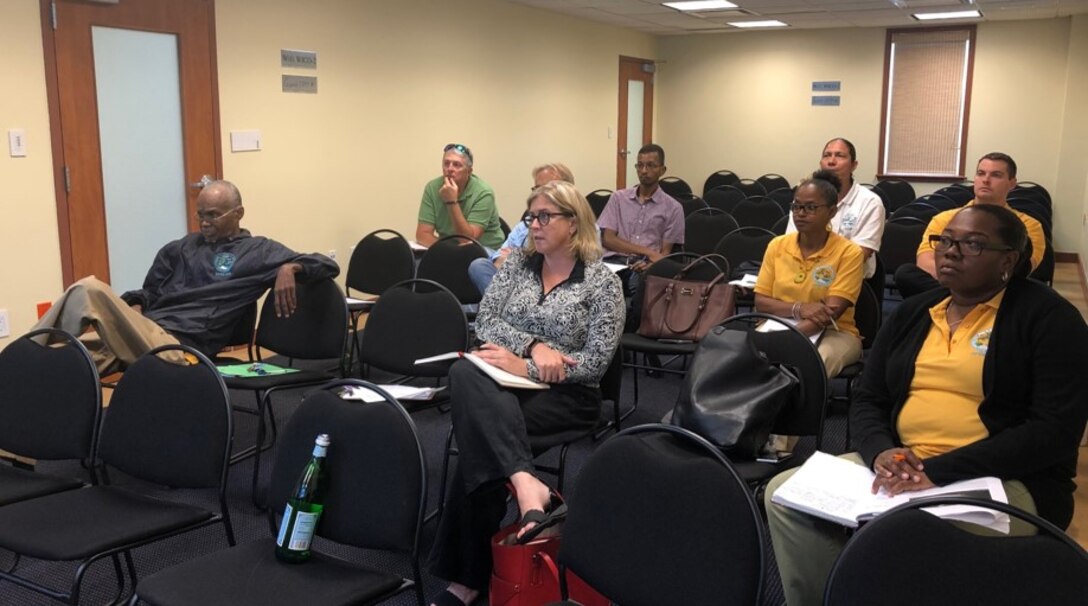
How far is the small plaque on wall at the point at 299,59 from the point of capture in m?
6.21

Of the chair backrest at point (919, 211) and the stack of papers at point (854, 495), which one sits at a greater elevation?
the chair backrest at point (919, 211)

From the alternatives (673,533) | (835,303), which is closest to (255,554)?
(673,533)

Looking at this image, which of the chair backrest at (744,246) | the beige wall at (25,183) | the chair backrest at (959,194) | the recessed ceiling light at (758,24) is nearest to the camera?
the beige wall at (25,183)

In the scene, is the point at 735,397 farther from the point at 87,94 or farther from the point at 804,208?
the point at 87,94

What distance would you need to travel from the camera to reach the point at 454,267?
513cm

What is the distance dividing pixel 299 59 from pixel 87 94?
161 cm

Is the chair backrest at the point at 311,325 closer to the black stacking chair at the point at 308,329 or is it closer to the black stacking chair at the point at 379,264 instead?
the black stacking chair at the point at 308,329

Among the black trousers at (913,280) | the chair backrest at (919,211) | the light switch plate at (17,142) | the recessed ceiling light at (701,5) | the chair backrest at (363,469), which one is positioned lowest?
the chair backrest at (363,469)

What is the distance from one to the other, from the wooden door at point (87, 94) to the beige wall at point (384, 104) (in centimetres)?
24

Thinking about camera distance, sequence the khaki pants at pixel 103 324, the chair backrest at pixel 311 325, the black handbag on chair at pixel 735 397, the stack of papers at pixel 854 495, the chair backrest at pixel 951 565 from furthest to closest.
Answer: the chair backrest at pixel 311 325 → the khaki pants at pixel 103 324 → the black handbag on chair at pixel 735 397 → the stack of papers at pixel 854 495 → the chair backrest at pixel 951 565

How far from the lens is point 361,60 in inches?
270

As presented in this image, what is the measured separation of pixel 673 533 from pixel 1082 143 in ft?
32.5

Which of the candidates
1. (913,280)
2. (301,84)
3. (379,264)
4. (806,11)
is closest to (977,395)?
(913,280)

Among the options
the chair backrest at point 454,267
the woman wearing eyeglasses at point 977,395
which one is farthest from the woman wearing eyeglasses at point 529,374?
the chair backrest at point 454,267
